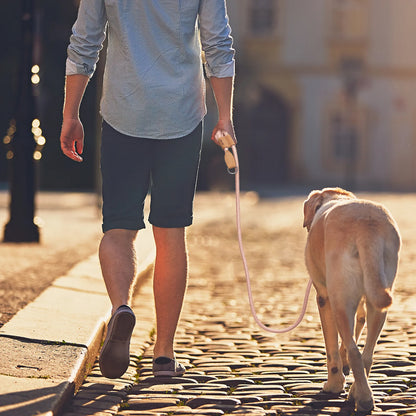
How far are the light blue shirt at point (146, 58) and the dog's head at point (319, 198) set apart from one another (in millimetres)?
661

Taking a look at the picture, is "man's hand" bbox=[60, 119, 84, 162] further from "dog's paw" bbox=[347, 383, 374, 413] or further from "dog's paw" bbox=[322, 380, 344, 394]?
"dog's paw" bbox=[347, 383, 374, 413]

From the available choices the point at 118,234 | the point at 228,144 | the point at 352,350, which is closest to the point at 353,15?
the point at 228,144

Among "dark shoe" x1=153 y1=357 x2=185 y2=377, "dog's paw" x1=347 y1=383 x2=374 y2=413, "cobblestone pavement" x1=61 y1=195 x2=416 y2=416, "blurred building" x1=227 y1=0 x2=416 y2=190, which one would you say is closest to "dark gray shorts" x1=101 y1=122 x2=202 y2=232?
"dark shoe" x1=153 y1=357 x2=185 y2=377

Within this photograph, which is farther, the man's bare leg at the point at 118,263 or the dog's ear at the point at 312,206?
the dog's ear at the point at 312,206

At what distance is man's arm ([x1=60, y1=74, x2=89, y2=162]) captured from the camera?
482cm

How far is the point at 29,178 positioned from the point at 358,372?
7212 mm

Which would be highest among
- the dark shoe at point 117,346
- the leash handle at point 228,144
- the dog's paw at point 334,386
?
the leash handle at point 228,144

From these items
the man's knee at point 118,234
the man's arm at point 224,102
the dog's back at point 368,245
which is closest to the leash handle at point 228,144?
the man's arm at point 224,102

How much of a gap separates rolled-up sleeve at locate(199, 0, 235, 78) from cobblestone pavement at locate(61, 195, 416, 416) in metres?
1.39

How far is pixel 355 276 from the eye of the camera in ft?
14.1

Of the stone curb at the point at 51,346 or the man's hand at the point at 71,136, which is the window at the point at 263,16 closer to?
the stone curb at the point at 51,346

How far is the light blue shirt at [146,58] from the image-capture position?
4797 millimetres

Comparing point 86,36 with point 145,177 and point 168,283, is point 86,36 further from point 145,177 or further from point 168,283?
point 168,283

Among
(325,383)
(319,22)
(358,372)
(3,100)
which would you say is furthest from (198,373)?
(319,22)
